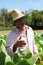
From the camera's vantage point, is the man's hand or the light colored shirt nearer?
the man's hand

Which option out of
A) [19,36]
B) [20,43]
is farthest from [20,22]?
[20,43]

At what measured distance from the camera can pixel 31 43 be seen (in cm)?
403

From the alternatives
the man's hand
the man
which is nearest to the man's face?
the man

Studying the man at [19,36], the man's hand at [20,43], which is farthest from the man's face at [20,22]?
the man's hand at [20,43]

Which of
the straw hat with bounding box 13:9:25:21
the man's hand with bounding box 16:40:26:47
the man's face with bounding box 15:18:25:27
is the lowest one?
the man's hand with bounding box 16:40:26:47

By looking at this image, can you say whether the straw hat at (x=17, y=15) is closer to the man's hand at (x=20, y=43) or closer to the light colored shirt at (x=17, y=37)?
the light colored shirt at (x=17, y=37)

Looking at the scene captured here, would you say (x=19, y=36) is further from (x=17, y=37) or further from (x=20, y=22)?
(x=20, y=22)

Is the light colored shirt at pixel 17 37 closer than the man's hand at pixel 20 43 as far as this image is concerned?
No

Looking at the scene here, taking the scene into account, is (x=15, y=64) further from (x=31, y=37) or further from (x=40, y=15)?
(x=40, y=15)

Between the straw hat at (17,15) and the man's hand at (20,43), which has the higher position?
the straw hat at (17,15)

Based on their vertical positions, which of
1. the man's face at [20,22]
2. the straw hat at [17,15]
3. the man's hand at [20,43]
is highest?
the straw hat at [17,15]

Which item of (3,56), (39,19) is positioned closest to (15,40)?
(3,56)

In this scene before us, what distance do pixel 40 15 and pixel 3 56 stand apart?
51.3m

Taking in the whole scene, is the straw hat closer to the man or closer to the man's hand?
the man
